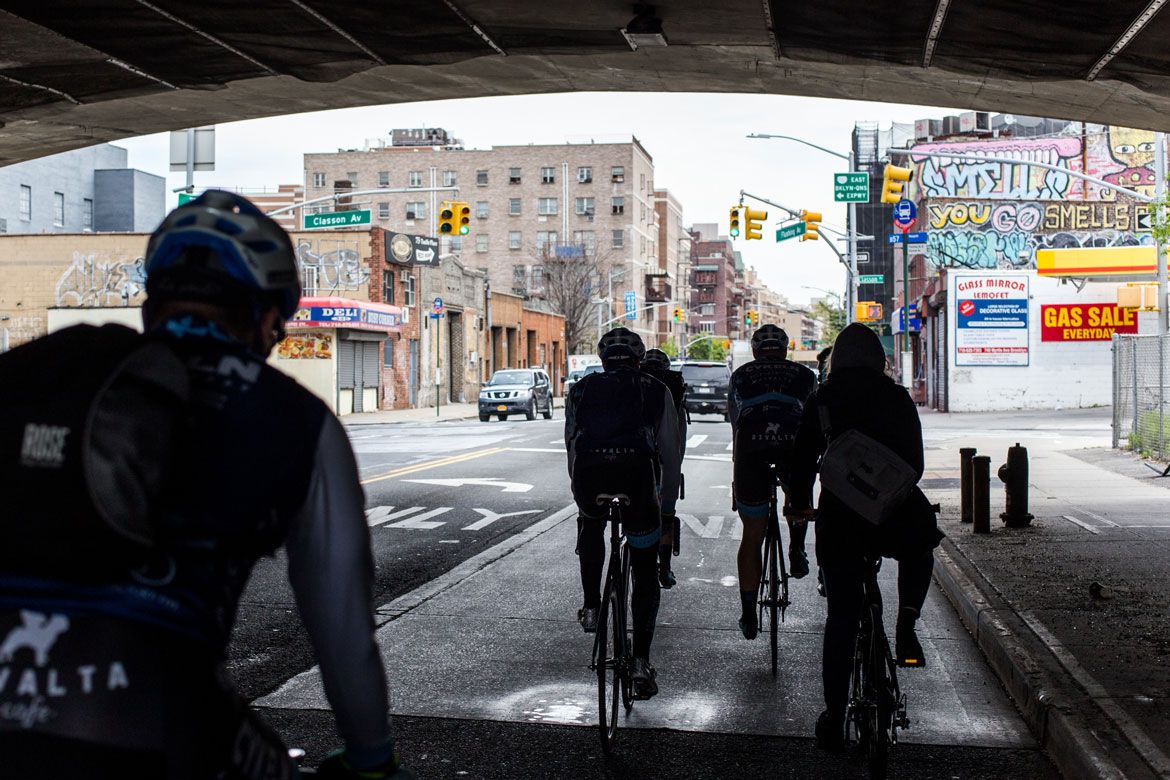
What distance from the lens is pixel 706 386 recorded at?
137ft

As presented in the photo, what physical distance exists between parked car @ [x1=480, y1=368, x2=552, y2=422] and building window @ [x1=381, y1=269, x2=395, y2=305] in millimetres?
→ 12053

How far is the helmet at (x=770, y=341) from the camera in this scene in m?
8.37

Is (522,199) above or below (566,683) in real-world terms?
above

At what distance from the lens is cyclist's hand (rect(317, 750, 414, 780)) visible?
2127 mm

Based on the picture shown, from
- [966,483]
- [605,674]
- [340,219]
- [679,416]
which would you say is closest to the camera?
[605,674]

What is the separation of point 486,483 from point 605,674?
1429cm

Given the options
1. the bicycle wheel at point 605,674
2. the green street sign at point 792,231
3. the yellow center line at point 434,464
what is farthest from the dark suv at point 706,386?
the bicycle wheel at point 605,674

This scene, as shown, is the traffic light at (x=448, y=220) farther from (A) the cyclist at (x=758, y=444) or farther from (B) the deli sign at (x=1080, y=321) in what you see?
(A) the cyclist at (x=758, y=444)

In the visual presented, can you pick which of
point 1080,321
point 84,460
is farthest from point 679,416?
point 1080,321

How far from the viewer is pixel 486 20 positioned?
11578mm

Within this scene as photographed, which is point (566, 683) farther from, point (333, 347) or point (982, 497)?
point (333, 347)

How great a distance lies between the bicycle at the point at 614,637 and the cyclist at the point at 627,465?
43 millimetres

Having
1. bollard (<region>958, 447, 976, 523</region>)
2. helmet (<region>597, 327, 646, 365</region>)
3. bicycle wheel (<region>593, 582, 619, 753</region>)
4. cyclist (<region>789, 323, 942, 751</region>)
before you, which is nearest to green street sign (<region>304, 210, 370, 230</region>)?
bollard (<region>958, 447, 976, 523</region>)

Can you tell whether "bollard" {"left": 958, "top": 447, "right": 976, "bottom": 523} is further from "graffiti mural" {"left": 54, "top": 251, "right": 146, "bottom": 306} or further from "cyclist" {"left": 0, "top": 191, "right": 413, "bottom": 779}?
→ "graffiti mural" {"left": 54, "top": 251, "right": 146, "bottom": 306}
